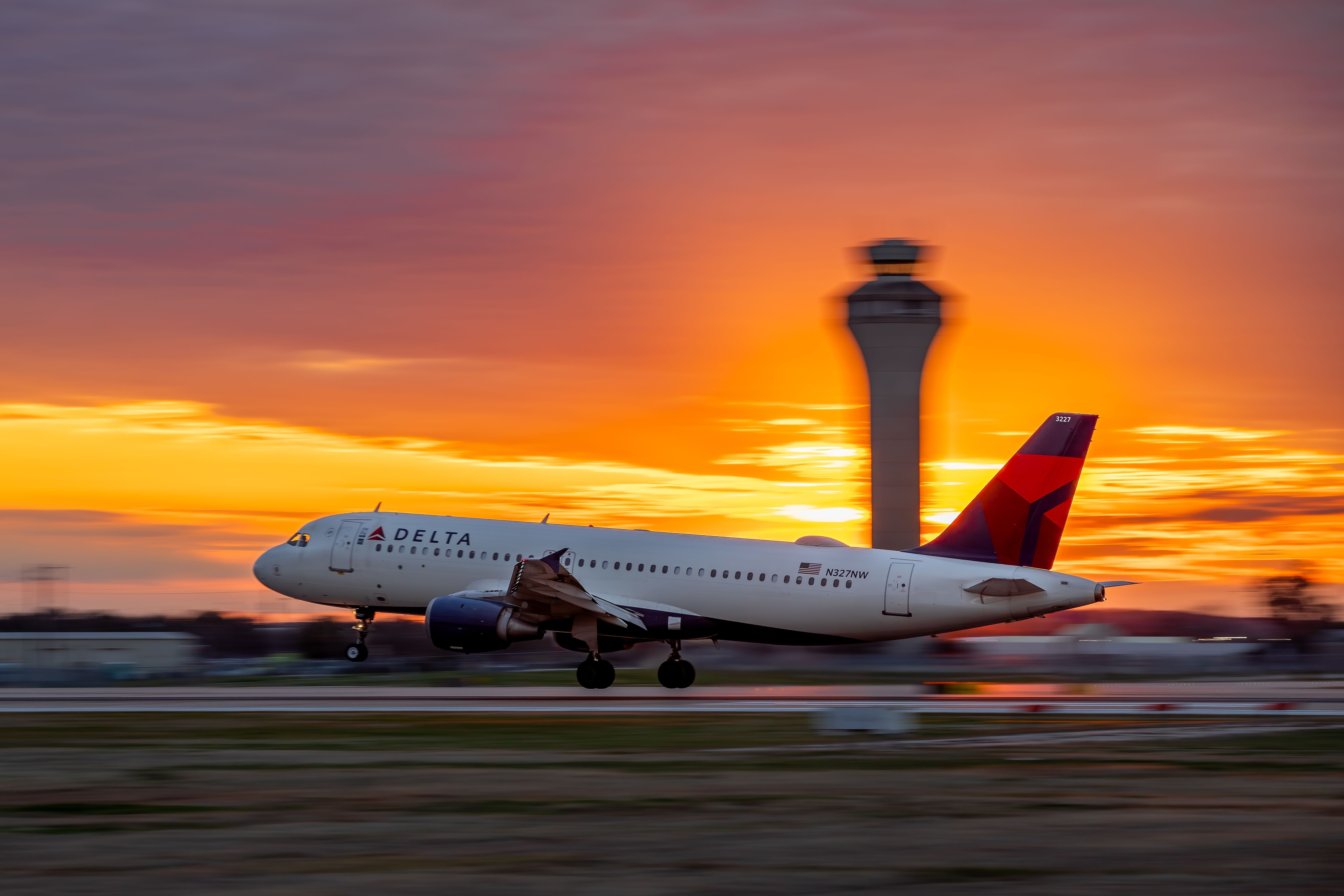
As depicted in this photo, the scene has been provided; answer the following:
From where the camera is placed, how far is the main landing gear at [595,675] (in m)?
39.1

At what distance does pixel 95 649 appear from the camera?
81.5 meters

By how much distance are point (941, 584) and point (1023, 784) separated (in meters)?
19.9

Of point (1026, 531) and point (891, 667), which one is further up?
point (1026, 531)

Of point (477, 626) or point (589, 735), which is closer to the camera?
point (589, 735)

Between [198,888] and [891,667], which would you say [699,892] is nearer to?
[198,888]

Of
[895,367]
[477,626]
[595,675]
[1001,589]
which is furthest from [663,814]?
[895,367]

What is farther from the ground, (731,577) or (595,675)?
(731,577)

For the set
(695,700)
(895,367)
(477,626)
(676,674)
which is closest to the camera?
(695,700)

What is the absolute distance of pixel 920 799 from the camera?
17.7 metres

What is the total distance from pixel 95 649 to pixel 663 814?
71.6 m

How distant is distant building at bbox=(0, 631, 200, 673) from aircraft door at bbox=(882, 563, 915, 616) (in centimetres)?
5025

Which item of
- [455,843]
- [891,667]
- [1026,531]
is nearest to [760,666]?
[891,667]

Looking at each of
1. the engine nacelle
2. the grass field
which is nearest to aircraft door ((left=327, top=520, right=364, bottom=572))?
the engine nacelle

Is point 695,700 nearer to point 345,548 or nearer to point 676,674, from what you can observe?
point 676,674
